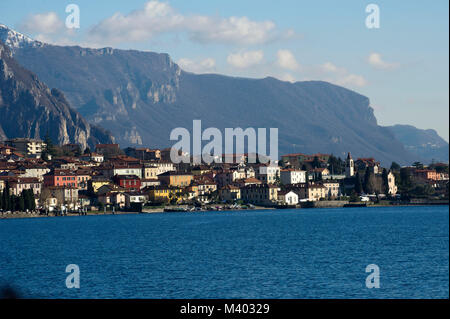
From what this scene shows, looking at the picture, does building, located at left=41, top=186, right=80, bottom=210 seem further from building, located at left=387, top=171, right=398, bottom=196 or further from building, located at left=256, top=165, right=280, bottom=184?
building, located at left=387, top=171, right=398, bottom=196

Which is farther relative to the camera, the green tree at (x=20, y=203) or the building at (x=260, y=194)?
the building at (x=260, y=194)

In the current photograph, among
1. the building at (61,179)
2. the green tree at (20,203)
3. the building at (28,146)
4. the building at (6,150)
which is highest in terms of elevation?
the building at (28,146)

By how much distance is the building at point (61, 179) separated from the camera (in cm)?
11775

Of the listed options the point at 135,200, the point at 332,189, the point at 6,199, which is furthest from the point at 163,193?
→ the point at 332,189

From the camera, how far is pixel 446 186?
14588cm

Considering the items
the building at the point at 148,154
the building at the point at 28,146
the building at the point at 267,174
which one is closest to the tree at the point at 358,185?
the building at the point at 267,174

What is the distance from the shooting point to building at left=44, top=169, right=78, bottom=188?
118 meters

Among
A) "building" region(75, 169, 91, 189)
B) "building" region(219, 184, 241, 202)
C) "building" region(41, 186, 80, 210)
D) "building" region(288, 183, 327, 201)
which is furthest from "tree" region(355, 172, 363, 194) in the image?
"building" region(41, 186, 80, 210)

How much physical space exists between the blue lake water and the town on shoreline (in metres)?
42.4

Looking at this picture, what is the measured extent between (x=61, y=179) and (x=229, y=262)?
8444 cm

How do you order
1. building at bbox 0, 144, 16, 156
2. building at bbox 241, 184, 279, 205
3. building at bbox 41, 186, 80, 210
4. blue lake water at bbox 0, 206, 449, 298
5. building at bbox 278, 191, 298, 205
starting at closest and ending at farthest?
1. blue lake water at bbox 0, 206, 449, 298
2. building at bbox 41, 186, 80, 210
3. building at bbox 241, 184, 279, 205
4. building at bbox 278, 191, 298, 205
5. building at bbox 0, 144, 16, 156

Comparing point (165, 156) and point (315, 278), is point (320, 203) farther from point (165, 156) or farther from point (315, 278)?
point (315, 278)

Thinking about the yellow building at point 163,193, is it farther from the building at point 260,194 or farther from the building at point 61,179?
the building at point 61,179
